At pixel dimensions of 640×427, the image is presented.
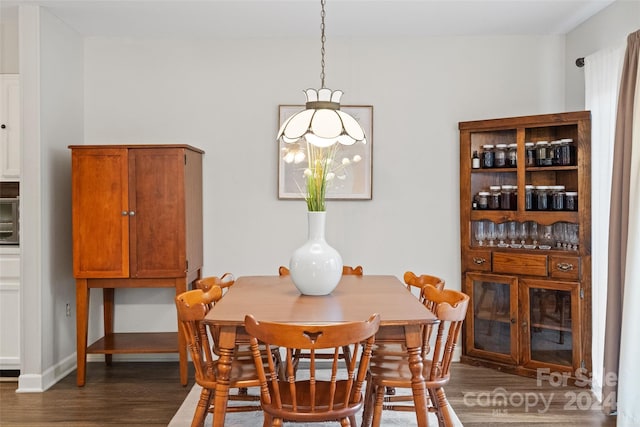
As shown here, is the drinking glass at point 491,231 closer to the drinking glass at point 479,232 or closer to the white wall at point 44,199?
the drinking glass at point 479,232

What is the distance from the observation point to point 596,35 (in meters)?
4.18

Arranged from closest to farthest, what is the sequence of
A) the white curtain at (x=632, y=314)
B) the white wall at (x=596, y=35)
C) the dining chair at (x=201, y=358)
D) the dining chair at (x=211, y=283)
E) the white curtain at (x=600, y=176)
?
1. the dining chair at (x=201, y=358)
2. the white curtain at (x=632, y=314)
3. the dining chair at (x=211, y=283)
4. the white wall at (x=596, y=35)
5. the white curtain at (x=600, y=176)

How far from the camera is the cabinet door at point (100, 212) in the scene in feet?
13.4

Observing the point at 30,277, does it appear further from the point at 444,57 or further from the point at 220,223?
the point at 444,57

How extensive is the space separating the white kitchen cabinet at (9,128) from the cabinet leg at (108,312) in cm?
111

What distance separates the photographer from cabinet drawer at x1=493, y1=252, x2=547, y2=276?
4.16 metres

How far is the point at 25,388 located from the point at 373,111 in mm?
3273

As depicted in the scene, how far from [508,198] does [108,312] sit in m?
3.26

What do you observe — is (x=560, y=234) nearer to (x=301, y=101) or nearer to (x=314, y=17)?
(x=301, y=101)

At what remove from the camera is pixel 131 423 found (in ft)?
11.0

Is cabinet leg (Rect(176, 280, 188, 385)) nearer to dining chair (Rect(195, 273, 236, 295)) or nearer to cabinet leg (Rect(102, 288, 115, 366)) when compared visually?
dining chair (Rect(195, 273, 236, 295))

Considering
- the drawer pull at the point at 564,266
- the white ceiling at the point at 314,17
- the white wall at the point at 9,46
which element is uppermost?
the white ceiling at the point at 314,17

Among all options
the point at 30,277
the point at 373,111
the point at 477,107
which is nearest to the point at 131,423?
the point at 30,277

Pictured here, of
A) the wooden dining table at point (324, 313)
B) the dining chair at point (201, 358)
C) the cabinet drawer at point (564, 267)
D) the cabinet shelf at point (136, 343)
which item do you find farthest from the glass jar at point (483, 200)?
the cabinet shelf at point (136, 343)
